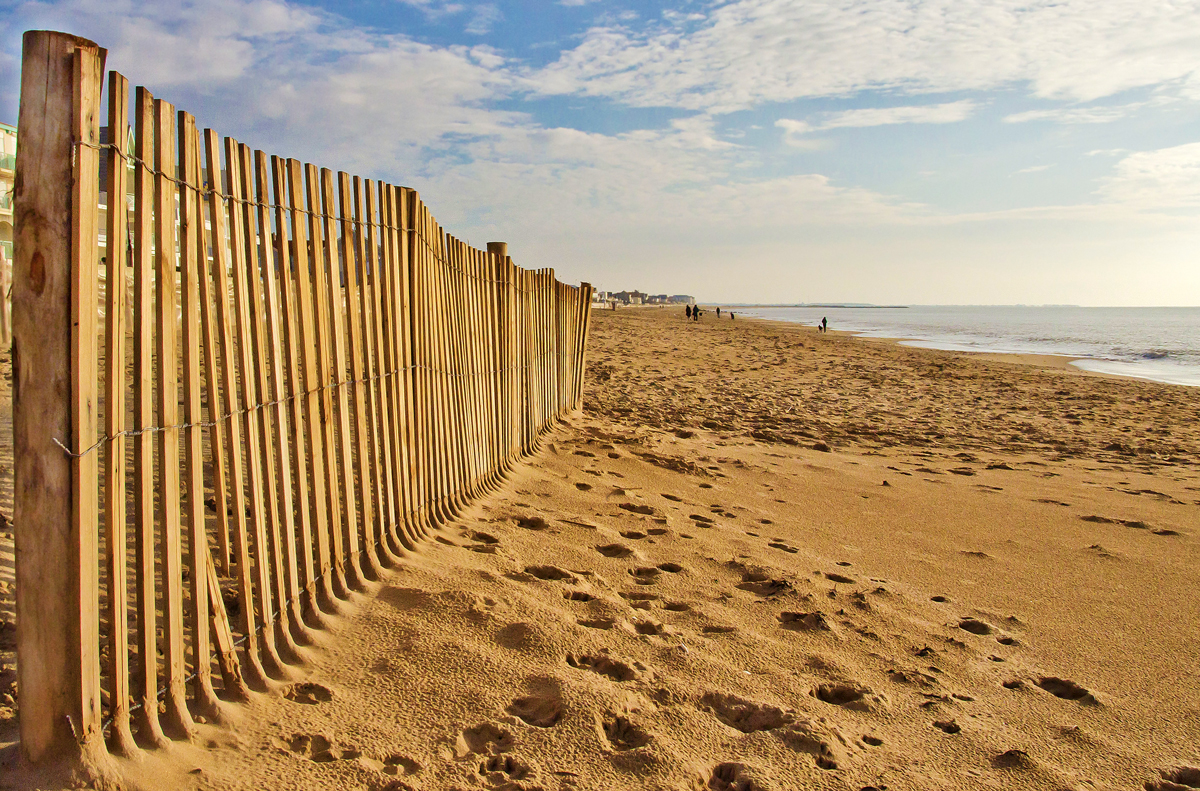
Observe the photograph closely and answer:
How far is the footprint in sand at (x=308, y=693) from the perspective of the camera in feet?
7.66

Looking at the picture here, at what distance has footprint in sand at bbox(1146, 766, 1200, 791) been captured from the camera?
233cm

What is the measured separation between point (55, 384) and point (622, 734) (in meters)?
1.77

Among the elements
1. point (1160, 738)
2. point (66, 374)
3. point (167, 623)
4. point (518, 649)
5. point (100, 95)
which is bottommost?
point (1160, 738)

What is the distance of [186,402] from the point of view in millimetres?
2039

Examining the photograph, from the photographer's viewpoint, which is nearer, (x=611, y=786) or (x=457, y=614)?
(x=611, y=786)

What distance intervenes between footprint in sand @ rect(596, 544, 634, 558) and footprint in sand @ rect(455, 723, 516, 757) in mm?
1666

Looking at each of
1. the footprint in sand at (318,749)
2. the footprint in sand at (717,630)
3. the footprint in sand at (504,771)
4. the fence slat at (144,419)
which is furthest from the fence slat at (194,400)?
the footprint in sand at (717,630)

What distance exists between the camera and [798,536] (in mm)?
4684

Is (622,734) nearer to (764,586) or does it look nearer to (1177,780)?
(764,586)

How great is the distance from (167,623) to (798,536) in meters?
3.57

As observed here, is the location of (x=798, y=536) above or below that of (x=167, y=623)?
below

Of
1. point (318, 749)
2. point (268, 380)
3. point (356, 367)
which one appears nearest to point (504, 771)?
point (318, 749)

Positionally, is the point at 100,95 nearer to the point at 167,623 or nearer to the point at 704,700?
the point at 167,623

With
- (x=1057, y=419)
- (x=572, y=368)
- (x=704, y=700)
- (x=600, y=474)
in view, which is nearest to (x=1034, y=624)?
(x=704, y=700)
